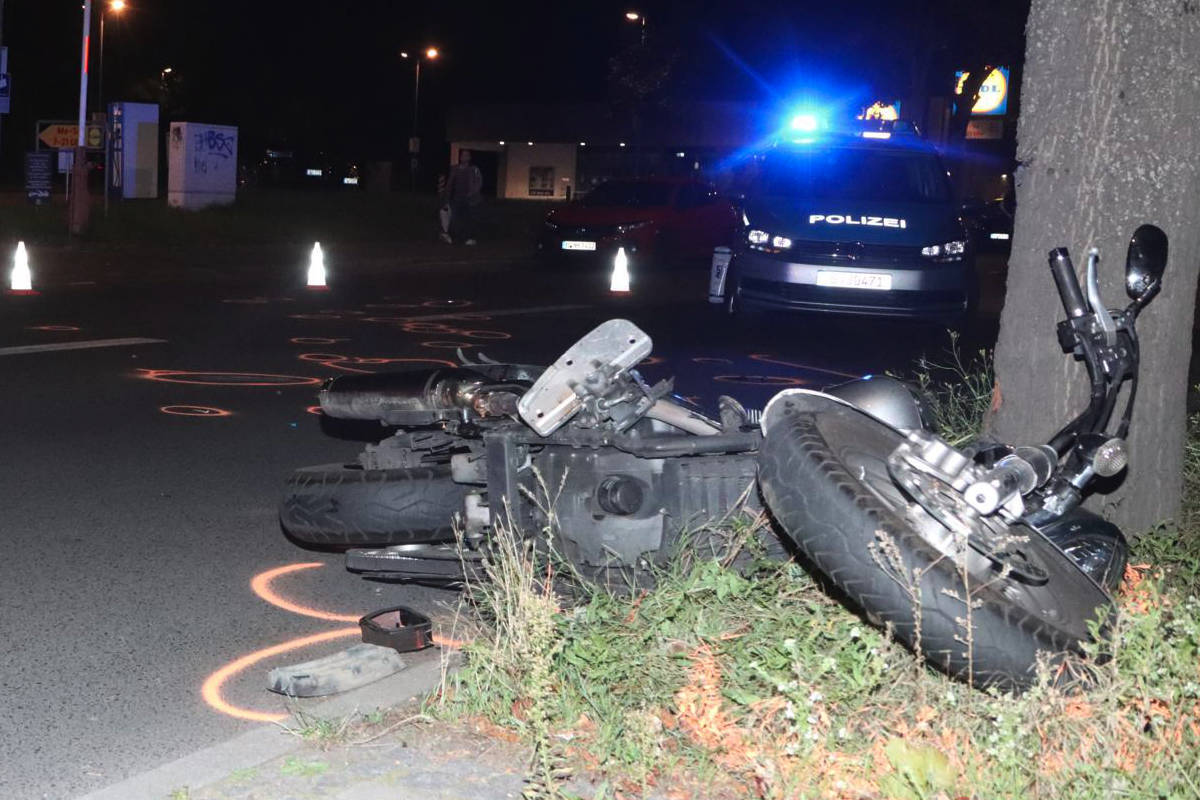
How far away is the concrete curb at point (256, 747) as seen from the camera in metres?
3.85

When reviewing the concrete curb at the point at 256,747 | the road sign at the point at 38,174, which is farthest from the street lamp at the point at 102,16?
the concrete curb at the point at 256,747

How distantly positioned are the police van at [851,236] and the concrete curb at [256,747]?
967 cm

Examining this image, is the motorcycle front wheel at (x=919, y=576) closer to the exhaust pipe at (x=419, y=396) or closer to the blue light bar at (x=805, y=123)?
the exhaust pipe at (x=419, y=396)

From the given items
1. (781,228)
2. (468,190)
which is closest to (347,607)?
(781,228)

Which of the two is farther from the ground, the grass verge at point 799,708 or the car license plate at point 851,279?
the car license plate at point 851,279

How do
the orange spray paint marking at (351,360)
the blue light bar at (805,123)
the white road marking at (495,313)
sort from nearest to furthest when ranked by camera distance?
1. the orange spray paint marking at (351,360)
2. the blue light bar at (805,123)
3. the white road marking at (495,313)

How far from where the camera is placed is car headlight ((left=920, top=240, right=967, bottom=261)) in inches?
550

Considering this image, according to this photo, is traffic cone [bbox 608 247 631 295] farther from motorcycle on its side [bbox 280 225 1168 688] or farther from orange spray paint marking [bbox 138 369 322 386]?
motorcycle on its side [bbox 280 225 1168 688]

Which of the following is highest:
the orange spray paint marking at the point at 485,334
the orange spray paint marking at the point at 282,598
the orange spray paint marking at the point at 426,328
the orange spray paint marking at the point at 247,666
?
the orange spray paint marking at the point at 426,328

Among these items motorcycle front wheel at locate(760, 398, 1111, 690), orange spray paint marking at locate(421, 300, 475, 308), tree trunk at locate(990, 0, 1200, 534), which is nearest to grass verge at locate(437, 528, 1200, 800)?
motorcycle front wheel at locate(760, 398, 1111, 690)

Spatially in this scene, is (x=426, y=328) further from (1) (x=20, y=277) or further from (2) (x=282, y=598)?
(2) (x=282, y=598)

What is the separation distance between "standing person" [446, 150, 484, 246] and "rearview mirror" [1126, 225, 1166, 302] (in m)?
23.3

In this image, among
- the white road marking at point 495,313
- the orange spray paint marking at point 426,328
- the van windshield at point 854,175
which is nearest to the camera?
the van windshield at point 854,175

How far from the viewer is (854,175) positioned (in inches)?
570
